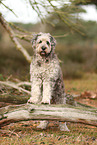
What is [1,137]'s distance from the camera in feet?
14.7

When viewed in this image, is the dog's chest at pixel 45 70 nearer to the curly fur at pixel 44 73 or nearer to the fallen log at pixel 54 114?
the curly fur at pixel 44 73

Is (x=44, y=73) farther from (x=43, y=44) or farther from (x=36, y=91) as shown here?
(x=43, y=44)

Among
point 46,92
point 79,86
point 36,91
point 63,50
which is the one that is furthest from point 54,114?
point 63,50

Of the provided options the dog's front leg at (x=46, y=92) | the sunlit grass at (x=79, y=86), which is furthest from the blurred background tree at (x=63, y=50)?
the dog's front leg at (x=46, y=92)

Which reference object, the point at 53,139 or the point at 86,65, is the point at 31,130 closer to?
the point at 53,139

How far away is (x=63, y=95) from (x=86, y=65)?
15.2 m

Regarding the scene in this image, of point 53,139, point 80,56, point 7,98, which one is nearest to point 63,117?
point 53,139

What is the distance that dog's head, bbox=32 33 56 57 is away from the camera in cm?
425

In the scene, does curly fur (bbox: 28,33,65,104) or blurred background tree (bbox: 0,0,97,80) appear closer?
curly fur (bbox: 28,33,65,104)

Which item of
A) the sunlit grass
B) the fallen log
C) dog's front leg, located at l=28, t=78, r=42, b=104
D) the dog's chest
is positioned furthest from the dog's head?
the sunlit grass

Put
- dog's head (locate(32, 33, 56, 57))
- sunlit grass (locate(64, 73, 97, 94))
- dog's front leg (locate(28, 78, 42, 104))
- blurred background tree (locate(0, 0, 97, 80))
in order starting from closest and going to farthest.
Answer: dog's head (locate(32, 33, 56, 57))
dog's front leg (locate(28, 78, 42, 104))
blurred background tree (locate(0, 0, 97, 80))
sunlit grass (locate(64, 73, 97, 94))

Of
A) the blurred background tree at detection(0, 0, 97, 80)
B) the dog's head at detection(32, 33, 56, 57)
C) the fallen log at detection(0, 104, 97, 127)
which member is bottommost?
the fallen log at detection(0, 104, 97, 127)

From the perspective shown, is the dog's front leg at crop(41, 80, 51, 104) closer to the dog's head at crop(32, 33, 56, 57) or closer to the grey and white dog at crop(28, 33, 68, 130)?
the grey and white dog at crop(28, 33, 68, 130)

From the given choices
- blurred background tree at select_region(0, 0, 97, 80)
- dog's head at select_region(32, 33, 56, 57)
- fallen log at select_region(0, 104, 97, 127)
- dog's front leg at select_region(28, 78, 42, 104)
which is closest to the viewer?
Result: dog's head at select_region(32, 33, 56, 57)
